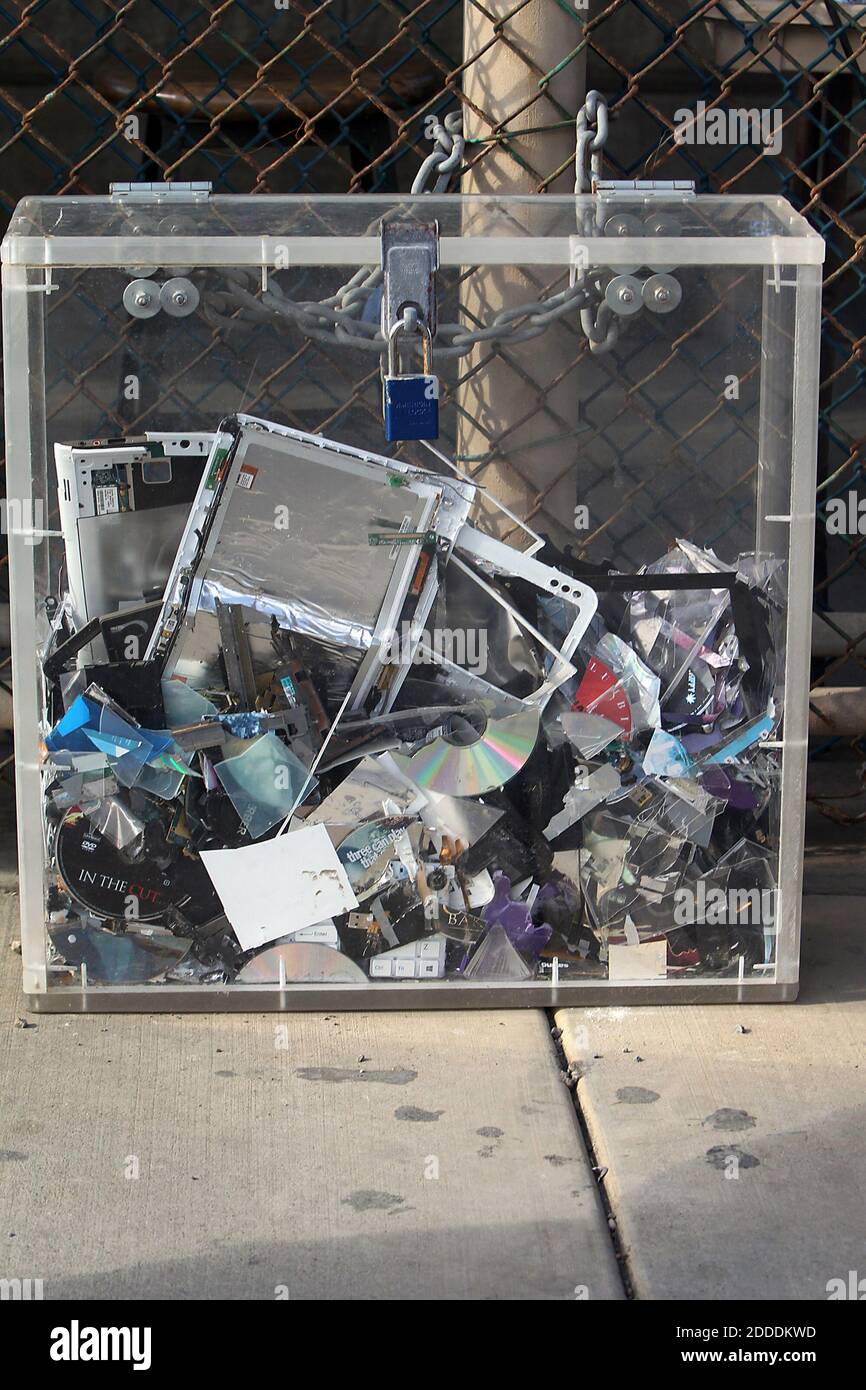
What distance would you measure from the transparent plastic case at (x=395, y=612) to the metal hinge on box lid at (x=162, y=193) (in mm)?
19

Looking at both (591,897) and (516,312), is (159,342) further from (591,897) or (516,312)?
(591,897)

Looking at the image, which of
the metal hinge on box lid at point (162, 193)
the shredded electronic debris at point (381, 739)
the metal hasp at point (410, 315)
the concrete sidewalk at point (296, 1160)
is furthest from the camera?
the metal hinge on box lid at point (162, 193)

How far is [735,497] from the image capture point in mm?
2738

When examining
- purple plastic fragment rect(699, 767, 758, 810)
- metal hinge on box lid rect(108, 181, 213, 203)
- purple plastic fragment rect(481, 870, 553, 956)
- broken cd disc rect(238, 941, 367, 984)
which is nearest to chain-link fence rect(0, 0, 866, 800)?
metal hinge on box lid rect(108, 181, 213, 203)

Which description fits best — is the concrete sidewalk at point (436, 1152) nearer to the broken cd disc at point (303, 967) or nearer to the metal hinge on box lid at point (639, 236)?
the broken cd disc at point (303, 967)

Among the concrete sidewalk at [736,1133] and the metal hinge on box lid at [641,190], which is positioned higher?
the metal hinge on box lid at [641,190]

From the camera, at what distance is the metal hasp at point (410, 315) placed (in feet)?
8.20

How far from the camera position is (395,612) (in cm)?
263

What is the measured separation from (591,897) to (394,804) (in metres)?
0.43

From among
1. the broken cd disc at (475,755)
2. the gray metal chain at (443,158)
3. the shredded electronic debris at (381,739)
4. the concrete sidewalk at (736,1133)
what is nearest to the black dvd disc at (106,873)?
the shredded electronic debris at (381,739)

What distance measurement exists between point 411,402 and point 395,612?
0.39m

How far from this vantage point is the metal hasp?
2500 millimetres

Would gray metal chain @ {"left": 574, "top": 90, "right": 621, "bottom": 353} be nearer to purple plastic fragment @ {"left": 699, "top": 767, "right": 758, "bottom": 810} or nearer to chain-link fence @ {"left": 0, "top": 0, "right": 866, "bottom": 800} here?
chain-link fence @ {"left": 0, "top": 0, "right": 866, "bottom": 800}

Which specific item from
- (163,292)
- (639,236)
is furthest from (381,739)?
(639,236)
